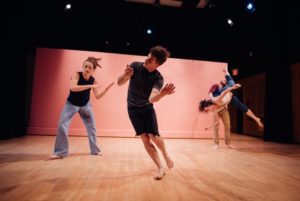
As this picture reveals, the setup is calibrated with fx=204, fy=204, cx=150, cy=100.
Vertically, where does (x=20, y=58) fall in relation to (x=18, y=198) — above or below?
above

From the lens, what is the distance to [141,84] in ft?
7.47

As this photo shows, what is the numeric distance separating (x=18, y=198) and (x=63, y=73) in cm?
497

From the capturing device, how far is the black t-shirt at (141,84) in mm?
2275

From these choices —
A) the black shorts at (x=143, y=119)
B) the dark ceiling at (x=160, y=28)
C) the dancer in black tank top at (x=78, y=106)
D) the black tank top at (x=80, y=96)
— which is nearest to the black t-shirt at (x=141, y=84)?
the black shorts at (x=143, y=119)

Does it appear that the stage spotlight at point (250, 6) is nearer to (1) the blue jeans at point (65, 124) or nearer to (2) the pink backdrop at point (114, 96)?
(2) the pink backdrop at point (114, 96)

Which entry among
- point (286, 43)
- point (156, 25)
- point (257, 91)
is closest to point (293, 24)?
point (286, 43)

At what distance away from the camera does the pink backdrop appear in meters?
5.95

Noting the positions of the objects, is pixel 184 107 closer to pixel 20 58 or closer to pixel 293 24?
pixel 293 24

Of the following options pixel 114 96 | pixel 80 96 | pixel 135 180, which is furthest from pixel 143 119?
pixel 114 96

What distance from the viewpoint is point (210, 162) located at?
3.29 meters

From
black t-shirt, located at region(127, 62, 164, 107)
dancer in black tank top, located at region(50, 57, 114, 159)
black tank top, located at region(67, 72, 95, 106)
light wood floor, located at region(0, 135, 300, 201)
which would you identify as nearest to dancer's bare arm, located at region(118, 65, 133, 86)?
black t-shirt, located at region(127, 62, 164, 107)

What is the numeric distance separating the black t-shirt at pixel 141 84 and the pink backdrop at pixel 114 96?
12.9ft

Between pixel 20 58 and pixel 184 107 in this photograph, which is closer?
pixel 20 58

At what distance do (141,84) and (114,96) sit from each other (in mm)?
4048
